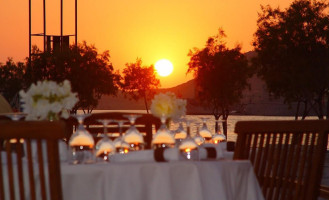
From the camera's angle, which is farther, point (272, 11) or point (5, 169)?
point (272, 11)

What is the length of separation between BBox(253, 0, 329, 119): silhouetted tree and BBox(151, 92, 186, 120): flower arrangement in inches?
1396

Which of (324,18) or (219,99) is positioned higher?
(324,18)

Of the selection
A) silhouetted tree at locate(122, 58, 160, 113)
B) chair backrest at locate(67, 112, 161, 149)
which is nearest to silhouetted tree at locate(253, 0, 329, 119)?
chair backrest at locate(67, 112, 161, 149)

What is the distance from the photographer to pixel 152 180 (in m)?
4.38

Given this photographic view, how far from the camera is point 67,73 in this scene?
62.5 metres

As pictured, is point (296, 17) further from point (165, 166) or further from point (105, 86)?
point (165, 166)

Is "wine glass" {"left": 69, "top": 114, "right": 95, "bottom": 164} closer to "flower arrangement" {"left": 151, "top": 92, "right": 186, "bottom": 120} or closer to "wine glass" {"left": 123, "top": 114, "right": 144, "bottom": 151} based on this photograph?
"wine glass" {"left": 123, "top": 114, "right": 144, "bottom": 151}

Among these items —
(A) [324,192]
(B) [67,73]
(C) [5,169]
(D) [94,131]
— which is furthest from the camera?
(B) [67,73]

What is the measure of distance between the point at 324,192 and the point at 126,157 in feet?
7.40

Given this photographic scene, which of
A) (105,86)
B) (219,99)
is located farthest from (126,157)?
(105,86)

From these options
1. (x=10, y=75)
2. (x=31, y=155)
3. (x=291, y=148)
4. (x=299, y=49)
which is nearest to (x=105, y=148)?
(x=31, y=155)

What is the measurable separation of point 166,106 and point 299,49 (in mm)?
36491

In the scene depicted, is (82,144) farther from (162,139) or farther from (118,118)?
(118,118)

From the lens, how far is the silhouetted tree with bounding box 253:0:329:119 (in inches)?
1613
